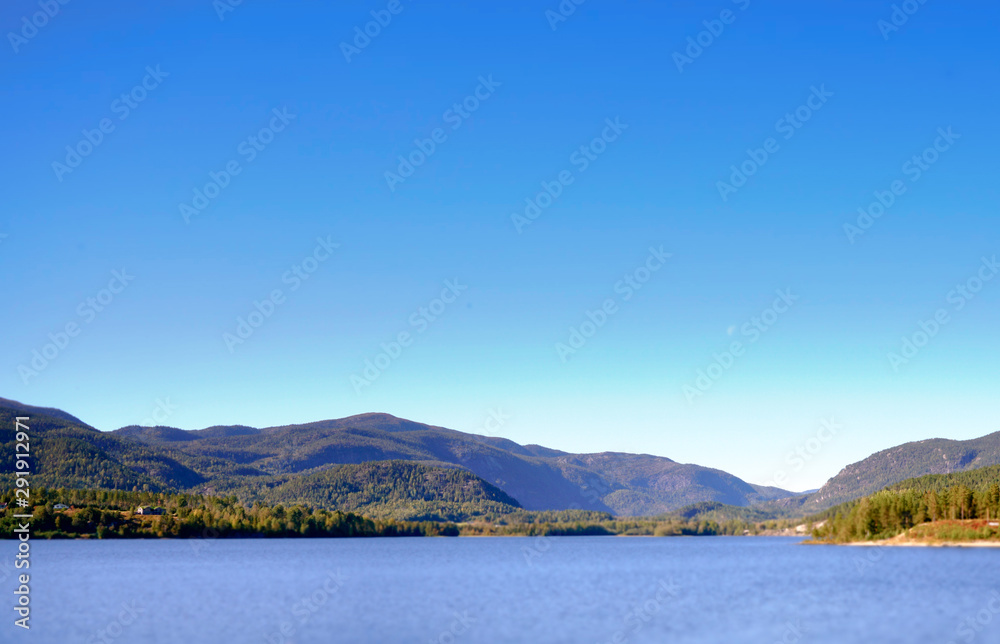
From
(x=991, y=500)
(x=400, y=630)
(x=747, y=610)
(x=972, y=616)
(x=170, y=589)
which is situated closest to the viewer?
(x=400, y=630)

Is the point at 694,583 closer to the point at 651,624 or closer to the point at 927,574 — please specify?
the point at 927,574

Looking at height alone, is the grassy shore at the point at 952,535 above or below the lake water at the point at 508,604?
below

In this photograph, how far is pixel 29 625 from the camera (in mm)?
61500

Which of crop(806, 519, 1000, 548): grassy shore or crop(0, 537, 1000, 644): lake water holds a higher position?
crop(0, 537, 1000, 644): lake water

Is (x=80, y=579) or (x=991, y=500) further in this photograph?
(x=991, y=500)

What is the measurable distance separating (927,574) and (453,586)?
5783 cm

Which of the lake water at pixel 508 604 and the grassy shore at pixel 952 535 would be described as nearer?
the lake water at pixel 508 604

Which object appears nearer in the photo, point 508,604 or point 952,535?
point 508,604

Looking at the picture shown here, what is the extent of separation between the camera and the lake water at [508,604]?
190ft

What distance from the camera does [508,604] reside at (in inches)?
2970

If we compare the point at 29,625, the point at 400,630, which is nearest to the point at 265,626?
the point at 400,630

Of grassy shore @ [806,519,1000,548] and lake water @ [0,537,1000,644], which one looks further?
grassy shore @ [806,519,1000,548]

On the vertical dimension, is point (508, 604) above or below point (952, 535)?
above

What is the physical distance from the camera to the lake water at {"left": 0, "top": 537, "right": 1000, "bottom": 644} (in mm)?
57844
